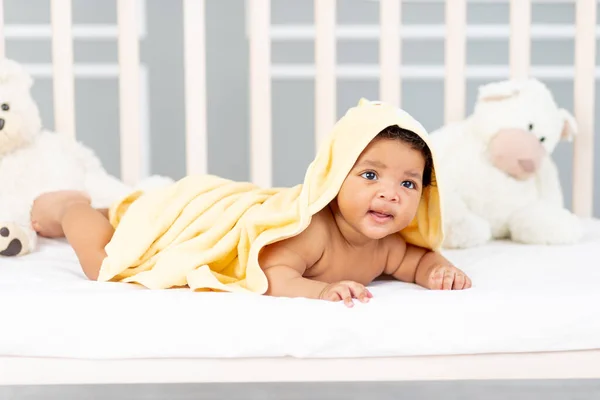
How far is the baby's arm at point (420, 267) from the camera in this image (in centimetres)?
99

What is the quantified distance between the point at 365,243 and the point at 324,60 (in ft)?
1.96

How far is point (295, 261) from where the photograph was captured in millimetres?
972

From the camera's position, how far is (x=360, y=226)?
3.18 ft

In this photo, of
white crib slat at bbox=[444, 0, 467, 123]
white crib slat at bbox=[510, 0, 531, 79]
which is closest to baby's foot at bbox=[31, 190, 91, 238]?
white crib slat at bbox=[444, 0, 467, 123]

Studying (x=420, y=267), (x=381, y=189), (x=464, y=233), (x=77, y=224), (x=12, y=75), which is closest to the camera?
(x=381, y=189)

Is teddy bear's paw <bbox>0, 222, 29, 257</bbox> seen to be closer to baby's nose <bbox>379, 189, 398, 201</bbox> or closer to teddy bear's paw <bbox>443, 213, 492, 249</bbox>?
baby's nose <bbox>379, 189, 398, 201</bbox>

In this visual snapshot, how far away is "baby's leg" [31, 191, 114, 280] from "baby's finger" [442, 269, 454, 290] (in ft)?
1.63

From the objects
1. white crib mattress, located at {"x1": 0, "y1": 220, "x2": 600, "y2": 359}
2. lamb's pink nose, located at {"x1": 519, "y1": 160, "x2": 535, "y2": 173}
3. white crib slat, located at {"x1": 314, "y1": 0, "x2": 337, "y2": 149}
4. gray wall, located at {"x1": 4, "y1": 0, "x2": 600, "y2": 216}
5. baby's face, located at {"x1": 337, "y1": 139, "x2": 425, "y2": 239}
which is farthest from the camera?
gray wall, located at {"x1": 4, "y1": 0, "x2": 600, "y2": 216}

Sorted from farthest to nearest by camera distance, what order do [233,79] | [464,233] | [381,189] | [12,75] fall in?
[233,79] → [12,75] → [464,233] → [381,189]

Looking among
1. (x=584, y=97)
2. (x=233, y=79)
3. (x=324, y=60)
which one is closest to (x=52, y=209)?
(x=324, y=60)

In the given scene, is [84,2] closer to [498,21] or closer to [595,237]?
[498,21]

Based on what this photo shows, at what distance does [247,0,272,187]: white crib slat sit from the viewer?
4.99ft

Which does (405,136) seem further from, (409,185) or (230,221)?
(230,221)

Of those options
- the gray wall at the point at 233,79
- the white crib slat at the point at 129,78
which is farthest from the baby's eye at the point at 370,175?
the gray wall at the point at 233,79
